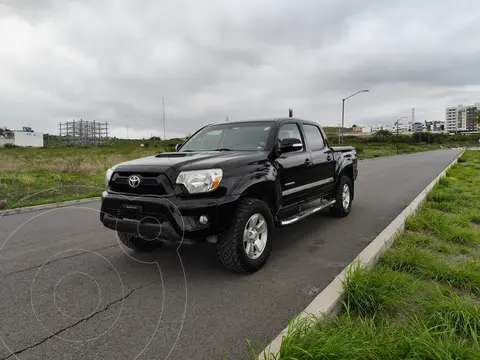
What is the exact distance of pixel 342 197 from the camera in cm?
676

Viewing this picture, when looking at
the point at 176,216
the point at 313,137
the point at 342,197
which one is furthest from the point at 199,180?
the point at 342,197

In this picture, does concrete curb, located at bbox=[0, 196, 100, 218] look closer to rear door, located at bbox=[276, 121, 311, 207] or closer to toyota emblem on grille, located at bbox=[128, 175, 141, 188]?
toyota emblem on grille, located at bbox=[128, 175, 141, 188]

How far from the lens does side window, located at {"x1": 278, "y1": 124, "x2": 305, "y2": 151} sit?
16.5 ft

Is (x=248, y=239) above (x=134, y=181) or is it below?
below

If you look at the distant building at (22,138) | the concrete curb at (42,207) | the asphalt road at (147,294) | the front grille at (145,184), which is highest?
Answer: the distant building at (22,138)

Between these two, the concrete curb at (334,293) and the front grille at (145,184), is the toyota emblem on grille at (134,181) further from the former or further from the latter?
the concrete curb at (334,293)

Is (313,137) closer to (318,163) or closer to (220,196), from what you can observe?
(318,163)

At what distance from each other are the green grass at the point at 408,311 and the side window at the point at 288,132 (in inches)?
83.0

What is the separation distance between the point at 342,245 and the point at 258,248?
1616mm

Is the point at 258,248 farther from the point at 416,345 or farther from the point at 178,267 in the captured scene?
the point at 416,345

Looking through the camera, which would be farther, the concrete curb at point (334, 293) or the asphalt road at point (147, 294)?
the asphalt road at point (147, 294)

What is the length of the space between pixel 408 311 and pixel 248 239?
5.65ft

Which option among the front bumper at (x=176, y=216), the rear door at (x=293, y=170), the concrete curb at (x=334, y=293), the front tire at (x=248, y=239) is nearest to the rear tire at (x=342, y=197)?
the rear door at (x=293, y=170)

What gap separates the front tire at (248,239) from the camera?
3.66m
